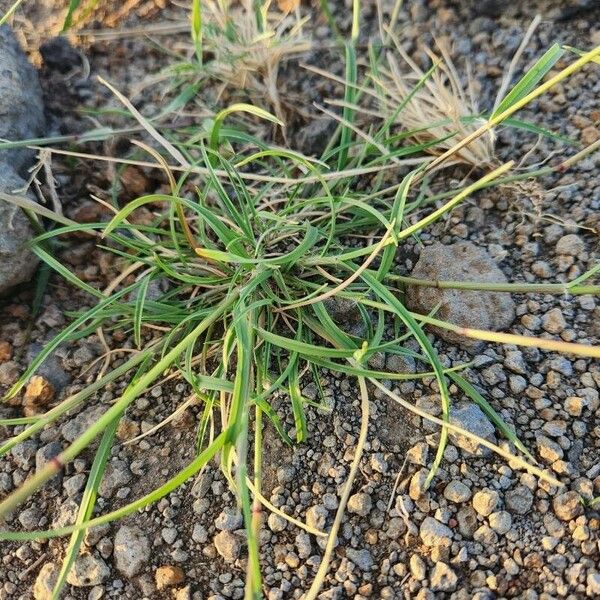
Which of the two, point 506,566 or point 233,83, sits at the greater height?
point 233,83

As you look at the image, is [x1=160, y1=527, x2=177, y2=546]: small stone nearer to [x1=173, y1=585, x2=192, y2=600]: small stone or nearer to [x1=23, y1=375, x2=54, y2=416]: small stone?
[x1=173, y1=585, x2=192, y2=600]: small stone

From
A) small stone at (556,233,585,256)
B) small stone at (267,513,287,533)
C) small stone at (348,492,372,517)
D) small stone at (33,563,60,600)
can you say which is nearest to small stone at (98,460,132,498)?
small stone at (33,563,60,600)

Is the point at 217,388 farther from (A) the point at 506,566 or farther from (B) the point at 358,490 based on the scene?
(A) the point at 506,566

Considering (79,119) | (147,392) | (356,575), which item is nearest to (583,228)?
(356,575)

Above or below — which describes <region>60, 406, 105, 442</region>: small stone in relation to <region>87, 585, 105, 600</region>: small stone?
above

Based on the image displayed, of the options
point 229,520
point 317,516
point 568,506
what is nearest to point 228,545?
point 229,520

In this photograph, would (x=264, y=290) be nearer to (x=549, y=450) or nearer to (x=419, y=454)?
(x=419, y=454)
